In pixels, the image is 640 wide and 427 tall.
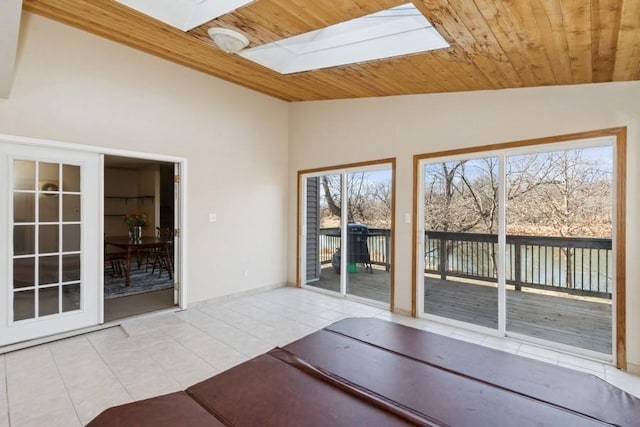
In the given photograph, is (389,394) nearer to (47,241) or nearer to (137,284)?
(47,241)

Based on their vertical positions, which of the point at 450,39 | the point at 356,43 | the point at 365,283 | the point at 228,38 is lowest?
the point at 365,283

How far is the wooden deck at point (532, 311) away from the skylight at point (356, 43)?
8.98 feet

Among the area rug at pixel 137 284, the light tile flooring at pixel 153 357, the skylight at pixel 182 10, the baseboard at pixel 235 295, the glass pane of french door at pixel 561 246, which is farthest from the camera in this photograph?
the area rug at pixel 137 284

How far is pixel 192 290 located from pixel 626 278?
4.79 metres

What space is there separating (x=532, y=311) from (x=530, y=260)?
1.91 feet

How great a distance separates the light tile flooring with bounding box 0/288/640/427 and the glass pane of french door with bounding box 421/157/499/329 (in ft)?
1.13

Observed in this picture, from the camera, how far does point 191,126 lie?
4.46 metres

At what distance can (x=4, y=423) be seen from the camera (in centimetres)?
209

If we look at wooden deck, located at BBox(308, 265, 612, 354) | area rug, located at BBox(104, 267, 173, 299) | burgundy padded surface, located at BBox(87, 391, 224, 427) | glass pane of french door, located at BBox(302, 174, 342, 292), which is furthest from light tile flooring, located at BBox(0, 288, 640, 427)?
area rug, located at BBox(104, 267, 173, 299)

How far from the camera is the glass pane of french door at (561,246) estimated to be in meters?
3.06

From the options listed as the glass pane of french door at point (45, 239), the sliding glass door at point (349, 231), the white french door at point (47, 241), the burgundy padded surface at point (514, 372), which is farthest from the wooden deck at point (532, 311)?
the glass pane of french door at point (45, 239)

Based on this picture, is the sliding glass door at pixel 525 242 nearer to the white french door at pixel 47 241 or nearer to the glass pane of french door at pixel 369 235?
the glass pane of french door at pixel 369 235

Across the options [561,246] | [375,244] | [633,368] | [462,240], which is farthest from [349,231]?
[633,368]

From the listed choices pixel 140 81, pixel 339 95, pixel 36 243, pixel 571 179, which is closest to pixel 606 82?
pixel 571 179
